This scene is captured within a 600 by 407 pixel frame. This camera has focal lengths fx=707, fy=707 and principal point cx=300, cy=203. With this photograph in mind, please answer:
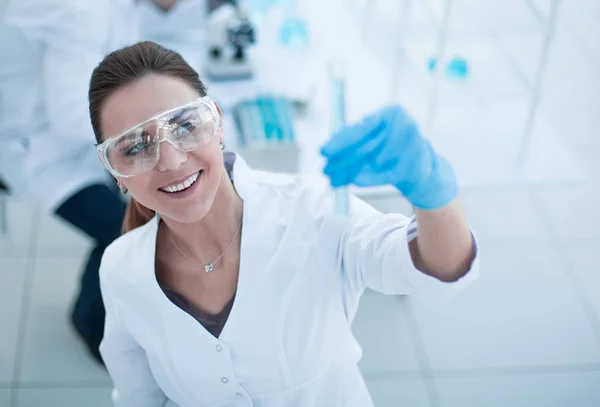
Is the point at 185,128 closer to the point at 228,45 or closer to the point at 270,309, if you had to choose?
the point at 270,309

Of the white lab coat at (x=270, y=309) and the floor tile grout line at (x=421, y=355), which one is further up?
the white lab coat at (x=270, y=309)

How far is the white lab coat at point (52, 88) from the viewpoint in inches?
89.7

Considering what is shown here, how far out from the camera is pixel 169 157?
1248 mm

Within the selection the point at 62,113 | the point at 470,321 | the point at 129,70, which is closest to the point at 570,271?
the point at 470,321

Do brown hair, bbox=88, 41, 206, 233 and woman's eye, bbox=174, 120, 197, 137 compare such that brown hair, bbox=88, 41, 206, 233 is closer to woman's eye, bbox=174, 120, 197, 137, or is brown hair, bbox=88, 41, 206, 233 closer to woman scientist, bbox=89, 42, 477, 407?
woman scientist, bbox=89, 42, 477, 407

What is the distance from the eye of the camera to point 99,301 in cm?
249

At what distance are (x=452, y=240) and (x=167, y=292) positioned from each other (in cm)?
65

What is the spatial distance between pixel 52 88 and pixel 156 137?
1.21m

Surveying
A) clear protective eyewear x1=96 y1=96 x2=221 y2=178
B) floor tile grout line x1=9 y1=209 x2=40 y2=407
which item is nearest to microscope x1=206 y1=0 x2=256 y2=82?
floor tile grout line x1=9 y1=209 x2=40 y2=407

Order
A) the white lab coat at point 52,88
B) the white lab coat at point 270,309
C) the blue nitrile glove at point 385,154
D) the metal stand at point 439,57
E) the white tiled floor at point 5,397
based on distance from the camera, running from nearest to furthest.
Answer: the blue nitrile glove at point 385,154
the white lab coat at point 270,309
the metal stand at point 439,57
the white lab coat at point 52,88
the white tiled floor at point 5,397

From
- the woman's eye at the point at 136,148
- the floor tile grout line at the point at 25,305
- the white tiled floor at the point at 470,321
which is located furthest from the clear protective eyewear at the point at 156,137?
the floor tile grout line at the point at 25,305

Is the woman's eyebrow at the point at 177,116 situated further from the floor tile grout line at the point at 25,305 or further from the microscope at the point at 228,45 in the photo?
the floor tile grout line at the point at 25,305

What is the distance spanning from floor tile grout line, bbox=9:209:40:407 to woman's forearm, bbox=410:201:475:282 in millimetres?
1807

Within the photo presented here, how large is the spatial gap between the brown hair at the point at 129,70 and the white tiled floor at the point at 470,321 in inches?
46.9
